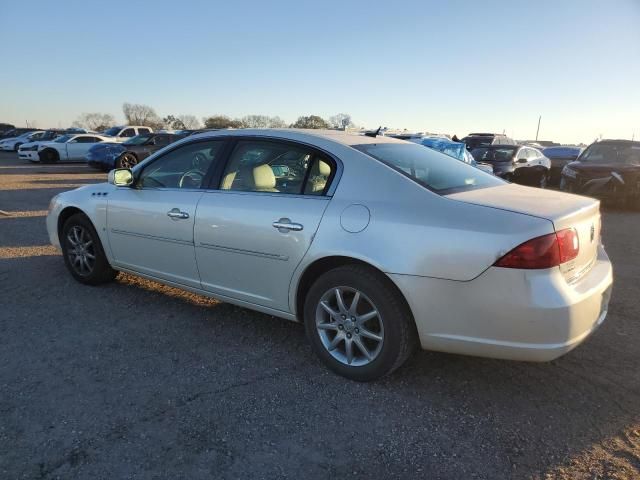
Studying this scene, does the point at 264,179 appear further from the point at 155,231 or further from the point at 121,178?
the point at 121,178

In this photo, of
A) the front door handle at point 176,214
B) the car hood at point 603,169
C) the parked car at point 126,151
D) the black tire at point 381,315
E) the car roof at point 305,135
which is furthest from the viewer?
the parked car at point 126,151

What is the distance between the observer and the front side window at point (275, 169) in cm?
327

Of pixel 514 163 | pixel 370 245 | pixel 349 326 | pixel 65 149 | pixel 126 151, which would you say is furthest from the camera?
pixel 65 149

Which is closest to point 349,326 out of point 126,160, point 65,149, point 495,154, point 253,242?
point 253,242

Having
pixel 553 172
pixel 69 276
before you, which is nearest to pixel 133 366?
pixel 69 276

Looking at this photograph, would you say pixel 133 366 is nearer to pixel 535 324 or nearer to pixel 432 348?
pixel 432 348

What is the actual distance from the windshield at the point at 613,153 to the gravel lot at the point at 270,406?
8.21 metres

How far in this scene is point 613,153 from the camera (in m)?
11.3

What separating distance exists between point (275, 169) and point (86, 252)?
2.43 metres

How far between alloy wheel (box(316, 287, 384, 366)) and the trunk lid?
847mm

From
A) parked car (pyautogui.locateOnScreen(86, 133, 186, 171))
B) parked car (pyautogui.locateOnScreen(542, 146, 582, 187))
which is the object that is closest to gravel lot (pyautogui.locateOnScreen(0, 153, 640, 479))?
parked car (pyautogui.locateOnScreen(542, 146, 582, 187))

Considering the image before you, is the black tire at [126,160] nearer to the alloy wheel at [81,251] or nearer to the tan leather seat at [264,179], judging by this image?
the alloy wheel at [81,251]

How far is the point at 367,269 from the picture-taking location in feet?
9.59

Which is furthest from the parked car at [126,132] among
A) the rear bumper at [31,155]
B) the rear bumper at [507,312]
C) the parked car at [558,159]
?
the rear bumper at [507,312]
